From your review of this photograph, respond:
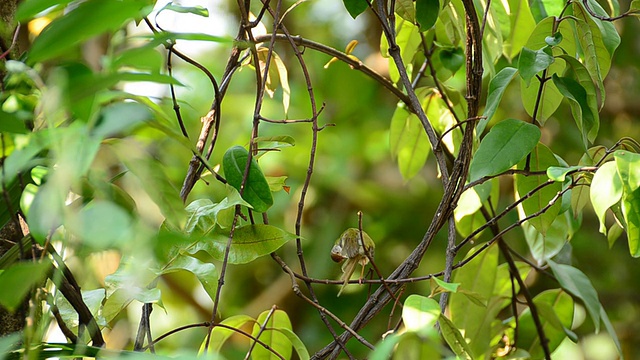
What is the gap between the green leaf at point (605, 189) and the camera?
409mm

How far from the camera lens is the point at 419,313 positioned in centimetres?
39

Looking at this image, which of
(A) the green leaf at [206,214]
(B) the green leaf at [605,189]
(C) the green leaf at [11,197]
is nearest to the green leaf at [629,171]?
(B) the green leaf at [605,189]

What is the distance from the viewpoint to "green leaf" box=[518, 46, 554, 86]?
454mm

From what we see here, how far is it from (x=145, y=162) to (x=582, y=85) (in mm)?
365

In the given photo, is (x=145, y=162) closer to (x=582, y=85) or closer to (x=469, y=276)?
(x=582, y=85)

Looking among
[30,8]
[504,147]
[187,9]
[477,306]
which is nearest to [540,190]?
[504,147]

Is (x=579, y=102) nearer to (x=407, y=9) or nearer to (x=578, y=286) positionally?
(x=407, y=9)

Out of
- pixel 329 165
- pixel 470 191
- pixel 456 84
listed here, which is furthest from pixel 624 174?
pixel 329 165

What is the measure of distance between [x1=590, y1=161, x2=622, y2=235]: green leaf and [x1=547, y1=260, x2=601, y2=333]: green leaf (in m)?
0.27

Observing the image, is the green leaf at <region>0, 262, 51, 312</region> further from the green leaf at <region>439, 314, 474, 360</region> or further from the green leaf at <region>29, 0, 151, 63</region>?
the green leaf at <region>439, 314, 474, 360</region>

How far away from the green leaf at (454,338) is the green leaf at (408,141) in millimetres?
307

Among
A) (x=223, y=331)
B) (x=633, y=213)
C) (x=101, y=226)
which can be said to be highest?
(x=101, y=226)

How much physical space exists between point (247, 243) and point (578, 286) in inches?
14.5

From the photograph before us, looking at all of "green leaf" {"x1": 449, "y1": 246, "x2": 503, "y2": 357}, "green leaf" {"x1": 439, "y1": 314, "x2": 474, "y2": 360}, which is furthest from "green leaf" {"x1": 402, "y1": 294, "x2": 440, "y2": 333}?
"green leaf" {"x1": 449, "y1": 246, "x2": 503, "y2": 357}
